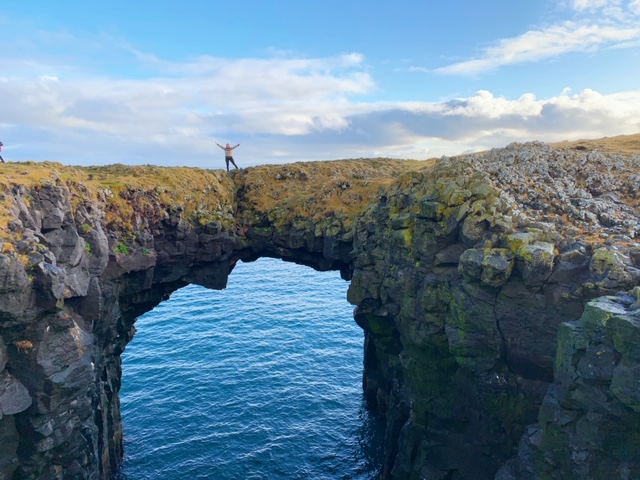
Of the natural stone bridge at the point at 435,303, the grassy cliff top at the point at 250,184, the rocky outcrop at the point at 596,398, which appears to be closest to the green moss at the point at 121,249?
the natural stone bridge at the point at 435,303

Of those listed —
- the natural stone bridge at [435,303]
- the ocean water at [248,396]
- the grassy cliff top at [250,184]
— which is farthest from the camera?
the ocean water at [248,396]

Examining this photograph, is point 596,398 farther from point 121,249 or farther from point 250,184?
point 250,184

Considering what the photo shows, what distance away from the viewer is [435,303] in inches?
1193

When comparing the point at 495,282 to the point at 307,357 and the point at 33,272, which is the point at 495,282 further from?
the point at 307,357

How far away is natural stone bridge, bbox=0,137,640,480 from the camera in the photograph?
21844mm

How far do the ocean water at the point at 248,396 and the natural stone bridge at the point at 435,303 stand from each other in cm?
501

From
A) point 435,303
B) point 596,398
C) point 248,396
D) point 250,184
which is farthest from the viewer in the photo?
point 250,184

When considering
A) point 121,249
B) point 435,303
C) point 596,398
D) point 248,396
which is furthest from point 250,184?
point 596,398

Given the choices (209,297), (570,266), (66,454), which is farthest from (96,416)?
(209,297)

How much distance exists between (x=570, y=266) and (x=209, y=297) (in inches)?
2874

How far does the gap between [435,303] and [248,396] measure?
2822cm

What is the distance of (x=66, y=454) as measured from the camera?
29297 millimetres

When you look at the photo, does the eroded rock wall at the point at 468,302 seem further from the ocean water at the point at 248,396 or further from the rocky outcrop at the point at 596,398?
the ocean water at the point at 248,396

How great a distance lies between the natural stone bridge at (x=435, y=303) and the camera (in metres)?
21.8
